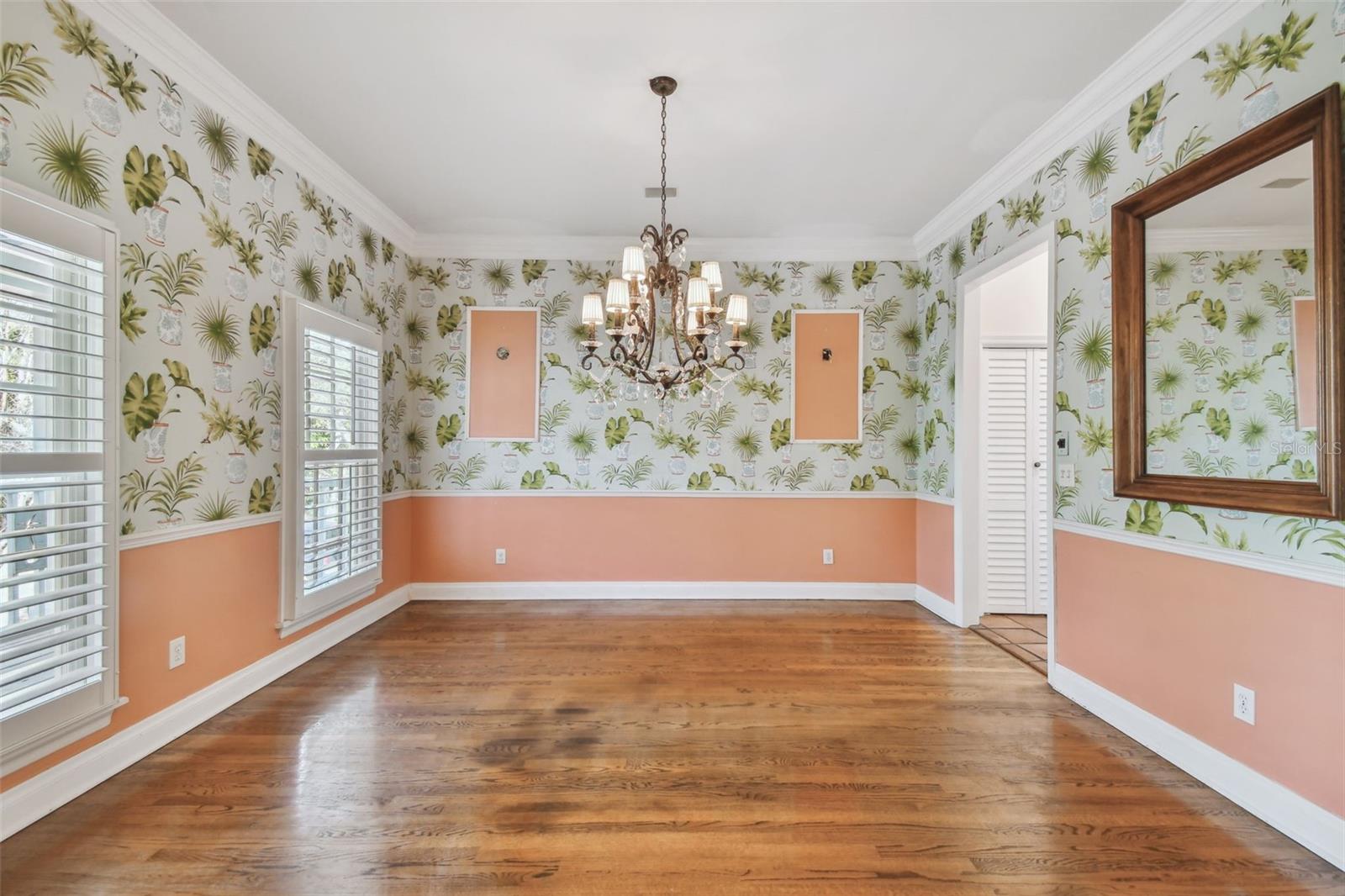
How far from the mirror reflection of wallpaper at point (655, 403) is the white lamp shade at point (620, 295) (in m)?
1.67

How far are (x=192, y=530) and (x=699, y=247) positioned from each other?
358 cm

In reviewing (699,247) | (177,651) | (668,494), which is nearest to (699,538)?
(668,494)

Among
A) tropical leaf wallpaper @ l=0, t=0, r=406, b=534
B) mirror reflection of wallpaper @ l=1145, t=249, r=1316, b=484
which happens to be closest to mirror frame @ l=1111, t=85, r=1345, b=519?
mirror reflection of wallpaper @ l=1145, t=249, r=1316, b=484

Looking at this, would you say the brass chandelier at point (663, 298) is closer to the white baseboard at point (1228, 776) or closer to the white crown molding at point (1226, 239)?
the white crown molding at point (1226, 239)

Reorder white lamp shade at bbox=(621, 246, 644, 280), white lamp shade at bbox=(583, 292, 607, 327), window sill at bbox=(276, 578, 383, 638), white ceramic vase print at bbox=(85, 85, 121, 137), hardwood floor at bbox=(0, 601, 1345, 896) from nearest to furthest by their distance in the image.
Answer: hardwood floor at bbox=(0, 601, 1345, 896)
white ceramic vase print at bbox=(85, 85, 121, 137)
white lamp shade at bbox=(621, 246, 644, 280)
white lamp shade at bbox=(583, 292, 607, 327)
window sill at bbox=(276, 578, 383, 638)

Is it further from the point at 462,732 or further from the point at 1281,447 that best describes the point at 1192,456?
the point at 462,732

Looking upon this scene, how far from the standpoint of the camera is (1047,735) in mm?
2398

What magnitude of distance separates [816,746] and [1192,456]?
1.85 meters

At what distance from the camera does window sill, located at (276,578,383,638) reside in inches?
117

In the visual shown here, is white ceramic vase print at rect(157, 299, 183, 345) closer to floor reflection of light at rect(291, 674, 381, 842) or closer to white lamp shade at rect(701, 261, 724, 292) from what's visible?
floor reflection of light at rect(291, 674, 381, 842)

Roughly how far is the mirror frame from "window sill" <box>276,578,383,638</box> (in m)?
4.11

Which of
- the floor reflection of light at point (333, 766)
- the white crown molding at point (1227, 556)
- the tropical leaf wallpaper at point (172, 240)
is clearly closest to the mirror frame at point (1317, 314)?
the white crown molding at point (1227, 556)

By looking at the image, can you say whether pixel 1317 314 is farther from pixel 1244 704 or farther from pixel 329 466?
pixel 329 466

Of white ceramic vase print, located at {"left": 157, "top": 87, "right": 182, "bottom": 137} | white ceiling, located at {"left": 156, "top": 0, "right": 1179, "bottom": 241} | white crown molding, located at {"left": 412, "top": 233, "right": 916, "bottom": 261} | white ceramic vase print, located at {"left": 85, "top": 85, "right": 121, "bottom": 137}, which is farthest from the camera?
white crown molding, located at {"left": 412, "top": 233, "right": 916, "bottom": 261}
